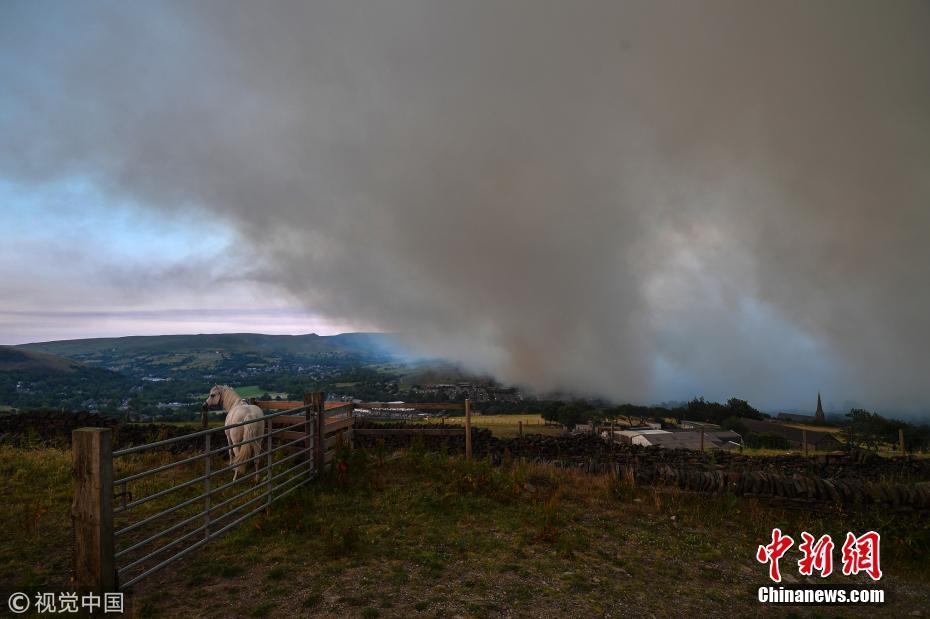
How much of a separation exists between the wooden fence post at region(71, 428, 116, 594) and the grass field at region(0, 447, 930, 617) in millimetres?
607

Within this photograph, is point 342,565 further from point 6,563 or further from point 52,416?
point 52,416

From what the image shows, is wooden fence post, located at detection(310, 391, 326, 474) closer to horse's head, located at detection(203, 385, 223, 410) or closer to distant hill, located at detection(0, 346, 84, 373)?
horse's head, located at detection(203, 385, 223, 410)

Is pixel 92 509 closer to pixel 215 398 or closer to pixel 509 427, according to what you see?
pixel 215 398

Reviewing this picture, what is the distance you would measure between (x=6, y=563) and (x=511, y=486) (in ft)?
24.5

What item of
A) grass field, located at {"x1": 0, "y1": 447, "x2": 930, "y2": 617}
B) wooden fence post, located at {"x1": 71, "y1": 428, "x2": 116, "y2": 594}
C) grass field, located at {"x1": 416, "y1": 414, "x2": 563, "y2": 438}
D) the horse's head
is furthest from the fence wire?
grass field, located at {"x1": 416, "y1": 414, "x2": 563, "y2": 438}

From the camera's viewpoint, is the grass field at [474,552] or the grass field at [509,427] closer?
the grass field at [474,552]

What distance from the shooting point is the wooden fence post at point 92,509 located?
426 centimetres

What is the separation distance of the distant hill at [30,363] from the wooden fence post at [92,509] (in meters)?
75.3

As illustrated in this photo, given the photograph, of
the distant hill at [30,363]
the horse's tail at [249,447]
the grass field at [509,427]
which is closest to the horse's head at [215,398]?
the horse's tail at [249,447]

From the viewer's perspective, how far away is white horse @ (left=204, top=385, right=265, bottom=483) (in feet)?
31.3

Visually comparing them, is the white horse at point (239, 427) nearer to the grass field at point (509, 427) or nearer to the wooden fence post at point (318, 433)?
the wooden fence post at point (318, 433)

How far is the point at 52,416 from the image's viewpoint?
1666 cm

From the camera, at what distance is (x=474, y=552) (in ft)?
20.5

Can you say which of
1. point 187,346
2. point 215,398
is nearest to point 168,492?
point 215,398
